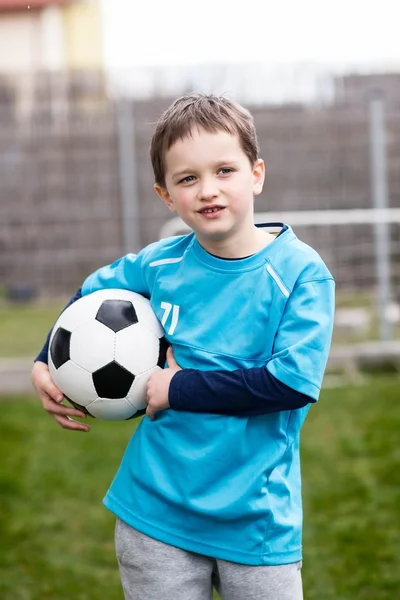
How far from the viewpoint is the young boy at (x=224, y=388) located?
1866mm

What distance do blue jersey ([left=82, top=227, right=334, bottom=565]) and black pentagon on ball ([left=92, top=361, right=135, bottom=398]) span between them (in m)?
0.14

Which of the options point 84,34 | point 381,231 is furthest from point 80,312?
point 84,34

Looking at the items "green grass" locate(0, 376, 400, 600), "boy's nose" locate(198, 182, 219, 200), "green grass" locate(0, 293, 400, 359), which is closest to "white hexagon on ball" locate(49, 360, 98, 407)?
"boy's nose" locate(198, 182, 219, 200)

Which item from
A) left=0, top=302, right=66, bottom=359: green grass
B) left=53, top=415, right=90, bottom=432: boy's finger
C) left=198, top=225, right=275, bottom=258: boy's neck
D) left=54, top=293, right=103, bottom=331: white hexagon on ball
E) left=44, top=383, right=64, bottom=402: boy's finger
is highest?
left=198, top=225, right=275, bottom=258: boy's neck

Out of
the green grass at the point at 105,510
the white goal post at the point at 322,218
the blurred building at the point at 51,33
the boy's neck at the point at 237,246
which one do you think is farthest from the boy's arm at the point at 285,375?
the blurred building at the point at 51,33

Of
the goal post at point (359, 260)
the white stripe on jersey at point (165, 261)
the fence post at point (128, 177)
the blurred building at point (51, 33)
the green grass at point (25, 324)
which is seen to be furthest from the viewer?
the blurred building at point (51, 33)

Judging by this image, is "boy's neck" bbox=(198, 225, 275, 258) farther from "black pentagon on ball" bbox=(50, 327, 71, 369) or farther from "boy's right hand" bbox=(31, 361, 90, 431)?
"boy's right hand" bbox=(31, 361, 90, 431)

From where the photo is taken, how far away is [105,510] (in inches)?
159

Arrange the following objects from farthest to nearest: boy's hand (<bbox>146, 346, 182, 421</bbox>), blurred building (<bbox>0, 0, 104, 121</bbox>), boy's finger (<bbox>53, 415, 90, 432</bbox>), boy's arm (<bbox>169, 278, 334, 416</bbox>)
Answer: blurred building (<bbox>0, 0, 104, 121</bbox>), boy's finger (<bbox>53, 415, 90, 432</bbox>), boy's hand (<bbox>146, 346, 182, 421</bbox>), boy's arm (<bbox>169, 278, 334, 416</bbox>)

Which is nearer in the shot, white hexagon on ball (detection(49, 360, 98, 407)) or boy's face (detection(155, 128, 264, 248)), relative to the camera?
boy's face (detection(155, 128, 264, 248))

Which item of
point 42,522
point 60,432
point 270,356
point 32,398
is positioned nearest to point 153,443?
point 270,356

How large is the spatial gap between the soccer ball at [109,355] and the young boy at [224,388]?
101mm

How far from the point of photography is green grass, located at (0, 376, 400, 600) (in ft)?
10.9

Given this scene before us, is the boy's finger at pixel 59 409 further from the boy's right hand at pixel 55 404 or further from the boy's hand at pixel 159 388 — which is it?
the boy's hand at pixel 159 388
